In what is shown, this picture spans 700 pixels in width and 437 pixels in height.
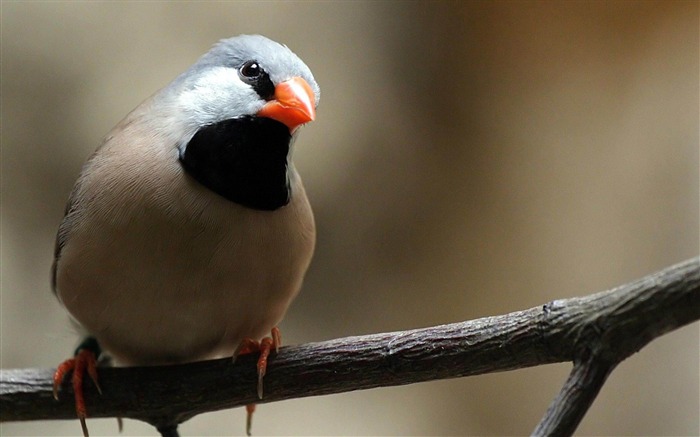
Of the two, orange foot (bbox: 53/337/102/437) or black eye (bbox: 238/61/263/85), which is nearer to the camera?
black eye (bbox: 238/61/263/85)

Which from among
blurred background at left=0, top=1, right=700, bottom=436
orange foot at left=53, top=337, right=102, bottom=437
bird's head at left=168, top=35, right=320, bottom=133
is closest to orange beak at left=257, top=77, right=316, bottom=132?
bird's head at left=168, top=35, right=320, bottom=133

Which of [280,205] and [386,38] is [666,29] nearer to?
[386,38]

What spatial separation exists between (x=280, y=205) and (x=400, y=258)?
1.38 m

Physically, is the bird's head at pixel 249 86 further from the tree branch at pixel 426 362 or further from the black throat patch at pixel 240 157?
the tree branch at pixel 426 362

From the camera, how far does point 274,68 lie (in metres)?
1.53

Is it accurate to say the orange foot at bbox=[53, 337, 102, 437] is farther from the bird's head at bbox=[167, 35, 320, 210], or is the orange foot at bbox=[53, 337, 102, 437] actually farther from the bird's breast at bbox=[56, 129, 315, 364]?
the bird's head at bbox=[167, 35, 320, 210]

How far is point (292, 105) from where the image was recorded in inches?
57.1

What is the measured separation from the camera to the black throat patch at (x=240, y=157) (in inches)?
60.0

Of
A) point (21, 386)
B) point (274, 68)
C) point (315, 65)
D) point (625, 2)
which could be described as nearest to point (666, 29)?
point (625, 2)

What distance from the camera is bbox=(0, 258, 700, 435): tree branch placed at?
1.10 metres

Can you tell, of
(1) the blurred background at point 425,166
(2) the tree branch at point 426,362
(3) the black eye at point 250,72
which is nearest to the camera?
(2) the tree branch at point 426,362

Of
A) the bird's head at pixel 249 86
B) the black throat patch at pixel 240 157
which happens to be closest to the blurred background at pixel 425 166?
the bird's head at pixel 249 86

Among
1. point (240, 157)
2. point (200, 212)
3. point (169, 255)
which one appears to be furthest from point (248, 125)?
point (169, 255)

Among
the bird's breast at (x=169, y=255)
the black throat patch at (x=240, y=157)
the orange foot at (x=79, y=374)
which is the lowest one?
the orange foot at (x=79, y=374)
